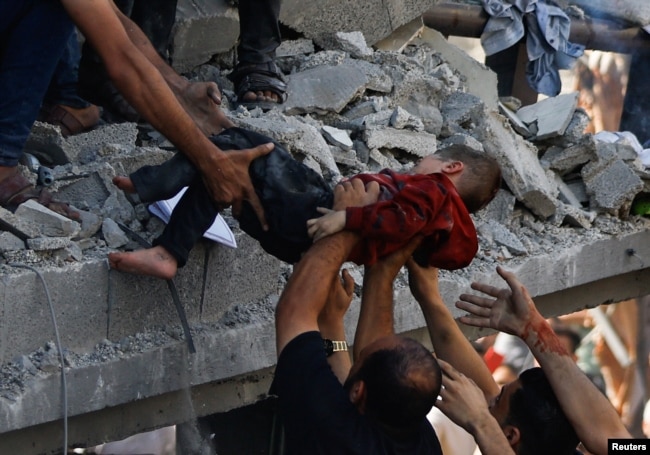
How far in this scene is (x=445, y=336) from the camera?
3.80m

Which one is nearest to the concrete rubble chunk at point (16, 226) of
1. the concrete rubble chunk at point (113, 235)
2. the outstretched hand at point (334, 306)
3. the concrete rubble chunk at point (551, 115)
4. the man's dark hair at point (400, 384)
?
the concrete rubble chunk at point (113, 235)

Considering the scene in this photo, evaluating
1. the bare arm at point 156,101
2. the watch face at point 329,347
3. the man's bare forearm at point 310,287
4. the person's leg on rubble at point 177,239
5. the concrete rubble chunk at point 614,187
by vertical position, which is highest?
the bare arm at point 156,101

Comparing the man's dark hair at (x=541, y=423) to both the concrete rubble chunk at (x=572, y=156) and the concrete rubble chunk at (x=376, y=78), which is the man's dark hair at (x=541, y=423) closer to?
the concrete rubble chunk at (x=376, y=78)

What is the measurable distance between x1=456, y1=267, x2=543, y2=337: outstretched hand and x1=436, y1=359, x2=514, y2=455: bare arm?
31 centimetres

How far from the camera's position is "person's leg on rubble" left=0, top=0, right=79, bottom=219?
3.77 meters

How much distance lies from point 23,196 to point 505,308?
1.82 metres

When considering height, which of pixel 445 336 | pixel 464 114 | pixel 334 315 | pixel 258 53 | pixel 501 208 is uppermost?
pixel 258 53

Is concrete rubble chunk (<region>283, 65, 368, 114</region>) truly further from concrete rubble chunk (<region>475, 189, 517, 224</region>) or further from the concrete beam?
the concrete beam

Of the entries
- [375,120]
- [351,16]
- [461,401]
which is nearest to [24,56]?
[461,401]

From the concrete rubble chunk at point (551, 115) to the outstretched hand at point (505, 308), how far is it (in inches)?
109

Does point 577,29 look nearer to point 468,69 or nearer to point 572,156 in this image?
point 468,69

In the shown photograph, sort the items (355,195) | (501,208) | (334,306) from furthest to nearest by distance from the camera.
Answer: (501,208) → (334,306) → (355,195)

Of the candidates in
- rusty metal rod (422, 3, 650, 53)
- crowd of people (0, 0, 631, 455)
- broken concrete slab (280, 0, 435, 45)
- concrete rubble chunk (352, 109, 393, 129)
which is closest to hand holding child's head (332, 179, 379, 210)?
crowd of people (0, 0, 631, 455)

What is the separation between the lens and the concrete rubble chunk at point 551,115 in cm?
628
